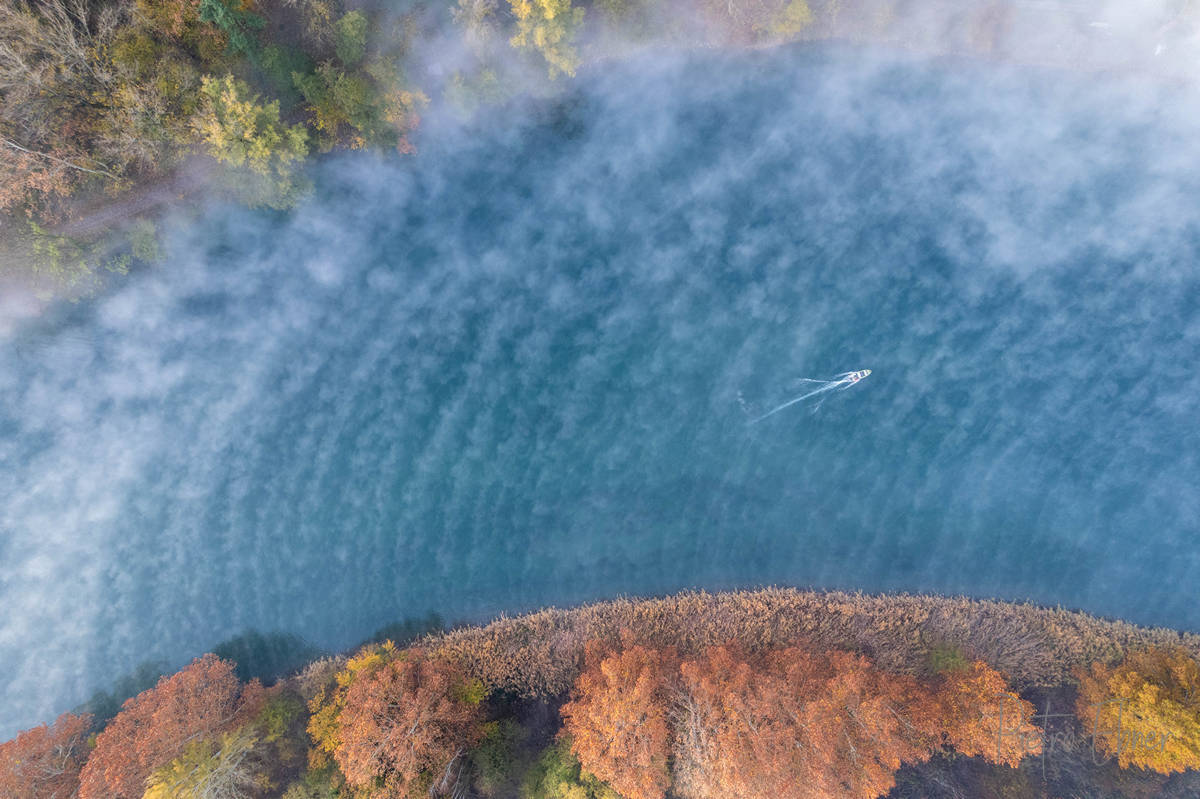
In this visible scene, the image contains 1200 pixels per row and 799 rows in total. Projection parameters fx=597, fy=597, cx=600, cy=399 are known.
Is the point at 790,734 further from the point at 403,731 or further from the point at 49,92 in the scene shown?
the point at 49,92

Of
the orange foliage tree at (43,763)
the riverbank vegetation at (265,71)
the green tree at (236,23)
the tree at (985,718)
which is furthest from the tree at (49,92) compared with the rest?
the tree at (985,718)

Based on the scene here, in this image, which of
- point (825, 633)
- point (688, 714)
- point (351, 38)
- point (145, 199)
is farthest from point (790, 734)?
point (145, 199)

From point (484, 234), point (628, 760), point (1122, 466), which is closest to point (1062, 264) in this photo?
point (1122, 466)

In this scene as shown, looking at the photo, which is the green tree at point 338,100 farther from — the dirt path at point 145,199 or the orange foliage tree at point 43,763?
the orange foliage tree at point 43,763

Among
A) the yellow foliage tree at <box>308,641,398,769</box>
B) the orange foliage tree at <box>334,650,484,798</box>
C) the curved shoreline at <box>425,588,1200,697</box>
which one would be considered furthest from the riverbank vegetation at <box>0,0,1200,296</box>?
the curved shoreline at <box>425,588,1200,697</box>

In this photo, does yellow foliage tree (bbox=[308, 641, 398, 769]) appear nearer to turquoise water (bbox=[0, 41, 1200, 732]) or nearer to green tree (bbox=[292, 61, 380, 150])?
turquoise water (bbox=[0, 41, 1200, 732])

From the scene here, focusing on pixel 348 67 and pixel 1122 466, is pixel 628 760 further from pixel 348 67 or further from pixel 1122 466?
pixel 348 67

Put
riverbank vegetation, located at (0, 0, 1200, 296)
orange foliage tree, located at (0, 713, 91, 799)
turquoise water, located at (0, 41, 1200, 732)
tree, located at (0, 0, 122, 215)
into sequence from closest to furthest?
tree, located at (0, 0, 122, 215) → riverbank vegetation, located at (0, 0, 1200, 296) → orange foliage tree, located at (0, 713, 91, 799) → turquoise water, located at (0, 41, 1200, 732)
